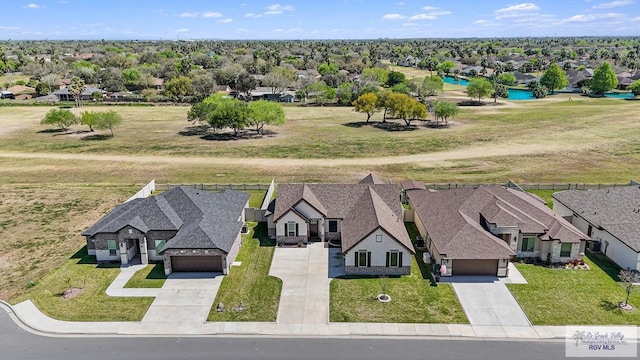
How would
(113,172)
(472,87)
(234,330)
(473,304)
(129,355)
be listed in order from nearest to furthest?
(129,355), (234,330), (473,304), (113,172), (472,87)

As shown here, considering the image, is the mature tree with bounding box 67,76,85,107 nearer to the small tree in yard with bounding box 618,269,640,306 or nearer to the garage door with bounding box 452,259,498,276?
the garage door with bounding box 452,259,498,276

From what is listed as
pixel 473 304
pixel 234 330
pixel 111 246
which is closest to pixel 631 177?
pixel 473 304

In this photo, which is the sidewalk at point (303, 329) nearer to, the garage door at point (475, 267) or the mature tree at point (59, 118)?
the garage door at point (475, 267)

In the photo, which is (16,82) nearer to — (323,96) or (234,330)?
(323,96)

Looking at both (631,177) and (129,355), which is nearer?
(129,355)

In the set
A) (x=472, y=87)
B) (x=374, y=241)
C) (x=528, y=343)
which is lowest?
(x=528, y=343)

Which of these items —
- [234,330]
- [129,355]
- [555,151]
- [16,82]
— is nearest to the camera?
[129,355]

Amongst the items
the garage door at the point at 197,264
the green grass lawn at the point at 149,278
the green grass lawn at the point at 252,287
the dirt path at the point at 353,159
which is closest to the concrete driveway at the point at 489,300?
the green grass lawn at the point at 252,287
